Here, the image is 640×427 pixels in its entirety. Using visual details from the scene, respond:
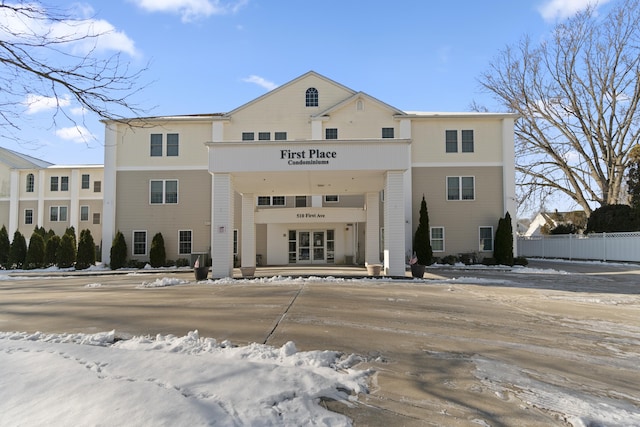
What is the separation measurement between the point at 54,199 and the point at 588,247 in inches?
1729

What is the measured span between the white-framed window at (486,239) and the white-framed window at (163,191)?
19.5 metres

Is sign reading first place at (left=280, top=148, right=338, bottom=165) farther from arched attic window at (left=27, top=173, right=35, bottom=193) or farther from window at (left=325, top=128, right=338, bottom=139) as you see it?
arched attic window at (left=27, top=173, right=35, bottom=193)

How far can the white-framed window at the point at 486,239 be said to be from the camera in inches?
1096

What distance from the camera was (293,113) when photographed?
2886 centimetres

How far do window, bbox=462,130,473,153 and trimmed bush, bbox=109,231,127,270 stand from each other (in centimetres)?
2219

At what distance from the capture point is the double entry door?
29516 mm

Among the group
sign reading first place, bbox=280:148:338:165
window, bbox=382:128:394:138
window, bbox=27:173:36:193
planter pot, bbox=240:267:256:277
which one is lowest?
planter pot, bbox=240:267:256:277

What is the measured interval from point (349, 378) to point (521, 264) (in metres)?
24.4

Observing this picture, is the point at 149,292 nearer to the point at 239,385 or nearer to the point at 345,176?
the point at 345,176

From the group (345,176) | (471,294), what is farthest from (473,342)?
(345,176)

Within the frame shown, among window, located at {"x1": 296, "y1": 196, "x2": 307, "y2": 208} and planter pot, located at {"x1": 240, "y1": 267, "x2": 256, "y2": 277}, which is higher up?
window, located at {"x1": 296, "y1": 196, "x2": 307, "y2": 208}

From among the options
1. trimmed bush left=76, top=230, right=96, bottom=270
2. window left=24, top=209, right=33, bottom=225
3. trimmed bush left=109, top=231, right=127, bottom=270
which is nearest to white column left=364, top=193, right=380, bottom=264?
trimmed bush left=109, top=231, right=127, bottom=270

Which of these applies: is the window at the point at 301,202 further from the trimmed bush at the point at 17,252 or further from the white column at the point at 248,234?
the trimmed bush at the point at 17,252

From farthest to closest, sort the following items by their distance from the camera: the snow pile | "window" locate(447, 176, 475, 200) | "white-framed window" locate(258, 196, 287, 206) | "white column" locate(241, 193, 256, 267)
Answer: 1. "white-framed window" locate(258, 196, 287, 206)
2. "window" locate(447, 176, 475, 200)
3. "white column" locate(241, 193, 256, 267)
4. the snow pile
